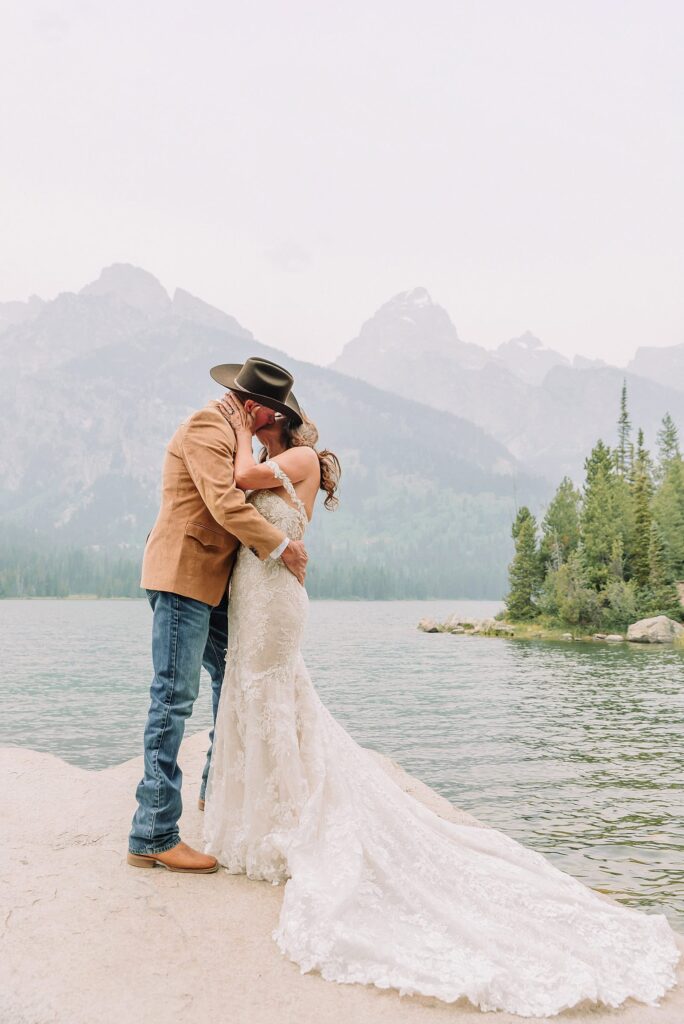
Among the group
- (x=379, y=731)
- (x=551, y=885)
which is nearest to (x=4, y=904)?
(x=551, y=885)

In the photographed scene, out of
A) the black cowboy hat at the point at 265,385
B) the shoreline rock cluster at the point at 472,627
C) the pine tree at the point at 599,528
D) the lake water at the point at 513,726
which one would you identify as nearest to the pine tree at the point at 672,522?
the pine tree at the point at 599,528

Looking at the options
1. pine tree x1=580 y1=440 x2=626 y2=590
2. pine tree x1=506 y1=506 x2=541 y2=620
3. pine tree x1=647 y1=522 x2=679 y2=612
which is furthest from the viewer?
pine tree x1=506 y1=506 x2=541 y2=620

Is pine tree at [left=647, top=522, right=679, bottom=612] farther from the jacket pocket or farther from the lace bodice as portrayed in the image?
the jacket pocket

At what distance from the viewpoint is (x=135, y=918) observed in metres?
4.83

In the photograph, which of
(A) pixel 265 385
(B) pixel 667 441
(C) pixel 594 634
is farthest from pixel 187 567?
(B) pixel 667 441

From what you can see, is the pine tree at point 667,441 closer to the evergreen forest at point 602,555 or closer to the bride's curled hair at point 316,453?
the evergreen forest at point 602,555

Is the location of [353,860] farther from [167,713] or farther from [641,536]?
[641,536]

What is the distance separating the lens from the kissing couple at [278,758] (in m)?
4.98

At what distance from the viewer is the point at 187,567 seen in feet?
18.7

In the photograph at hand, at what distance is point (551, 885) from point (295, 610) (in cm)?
246

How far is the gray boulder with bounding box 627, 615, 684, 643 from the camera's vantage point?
63469 mm

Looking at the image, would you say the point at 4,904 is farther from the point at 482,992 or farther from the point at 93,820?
the point at 482,992

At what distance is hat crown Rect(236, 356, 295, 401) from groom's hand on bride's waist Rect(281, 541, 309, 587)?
105 centimetres

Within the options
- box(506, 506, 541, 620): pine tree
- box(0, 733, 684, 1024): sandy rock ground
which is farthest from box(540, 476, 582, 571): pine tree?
box(0, 733, 684, 1024): sandy rock ground
